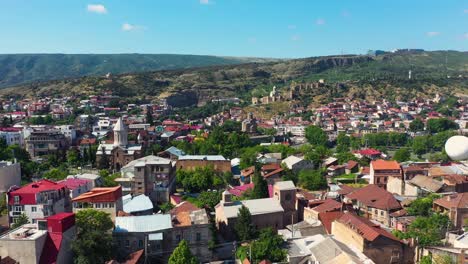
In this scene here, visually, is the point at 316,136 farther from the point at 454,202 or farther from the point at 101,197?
the point at 101,197

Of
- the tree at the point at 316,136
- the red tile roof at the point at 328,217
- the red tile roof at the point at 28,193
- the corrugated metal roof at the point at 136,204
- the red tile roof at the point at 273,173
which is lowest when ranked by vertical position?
the tree at the point at 316,136

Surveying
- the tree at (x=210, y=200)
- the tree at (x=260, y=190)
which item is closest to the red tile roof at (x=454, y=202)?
the tree at (x=260, y=190)

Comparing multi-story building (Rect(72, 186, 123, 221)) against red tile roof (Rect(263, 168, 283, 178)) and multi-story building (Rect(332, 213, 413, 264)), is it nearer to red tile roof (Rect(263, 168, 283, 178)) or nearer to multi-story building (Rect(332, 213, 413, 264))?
multi-story building (Rect(332, 213, 413, 264))

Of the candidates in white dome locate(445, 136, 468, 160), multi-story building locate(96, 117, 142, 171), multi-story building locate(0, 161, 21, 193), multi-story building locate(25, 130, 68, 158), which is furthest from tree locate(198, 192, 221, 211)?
white dome locate(445, 136, 468, 160)

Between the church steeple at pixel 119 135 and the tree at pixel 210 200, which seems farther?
the church steeple at pixel 119 135

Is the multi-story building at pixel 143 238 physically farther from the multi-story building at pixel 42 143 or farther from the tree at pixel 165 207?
the multi-story building at pixel 42 143

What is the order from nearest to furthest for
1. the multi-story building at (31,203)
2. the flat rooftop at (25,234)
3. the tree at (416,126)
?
the flat rooftop at (25,234)
the multi-story building at (31,203)
the tree at (416,126)

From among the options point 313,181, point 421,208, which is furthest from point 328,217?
point 313,181
